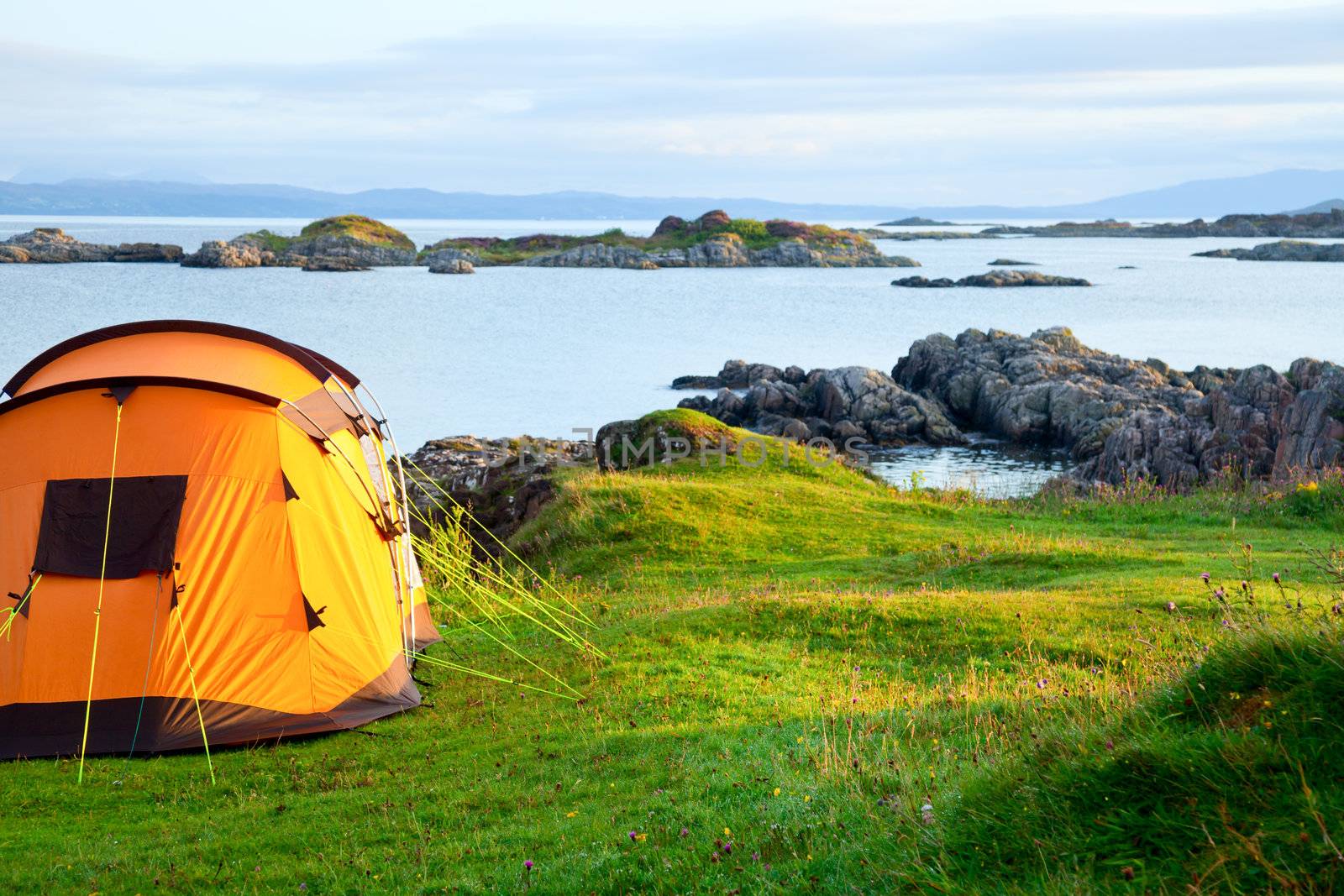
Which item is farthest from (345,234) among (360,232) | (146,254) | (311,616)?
(311,616)

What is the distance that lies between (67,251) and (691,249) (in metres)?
86.4

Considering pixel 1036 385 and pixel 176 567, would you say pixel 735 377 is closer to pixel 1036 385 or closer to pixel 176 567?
pixel 1036 385

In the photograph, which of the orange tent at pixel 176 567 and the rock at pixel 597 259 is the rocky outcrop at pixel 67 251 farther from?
the orange tent at pixel 176 567

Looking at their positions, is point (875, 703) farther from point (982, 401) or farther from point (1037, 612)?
point (982, 401)

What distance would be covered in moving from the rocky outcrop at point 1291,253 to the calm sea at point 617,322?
23837 mm

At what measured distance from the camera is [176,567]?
1098 cm

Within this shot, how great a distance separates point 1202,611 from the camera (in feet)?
42.3

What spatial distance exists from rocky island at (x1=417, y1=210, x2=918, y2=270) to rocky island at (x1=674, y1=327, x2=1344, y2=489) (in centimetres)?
10682

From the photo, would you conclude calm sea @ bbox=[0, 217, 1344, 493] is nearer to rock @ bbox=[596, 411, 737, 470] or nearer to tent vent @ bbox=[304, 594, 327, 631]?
rock @ bbox=[596, 411, 737, 470]

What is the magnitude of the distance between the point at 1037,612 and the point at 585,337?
7322cm

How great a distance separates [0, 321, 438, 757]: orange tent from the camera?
10852 mm

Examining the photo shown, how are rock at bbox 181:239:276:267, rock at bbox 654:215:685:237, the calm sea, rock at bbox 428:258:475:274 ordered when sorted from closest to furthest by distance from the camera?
1. the calm sea
2. rock at bbox 181:239:276:267
3. rock at bbox 428:258:475:274
4. rock at bbox 654:215:685:237

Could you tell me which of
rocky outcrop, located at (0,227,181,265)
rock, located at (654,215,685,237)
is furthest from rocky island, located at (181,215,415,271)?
rock, located at (654,215,685,237)

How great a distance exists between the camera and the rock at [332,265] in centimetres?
14773
